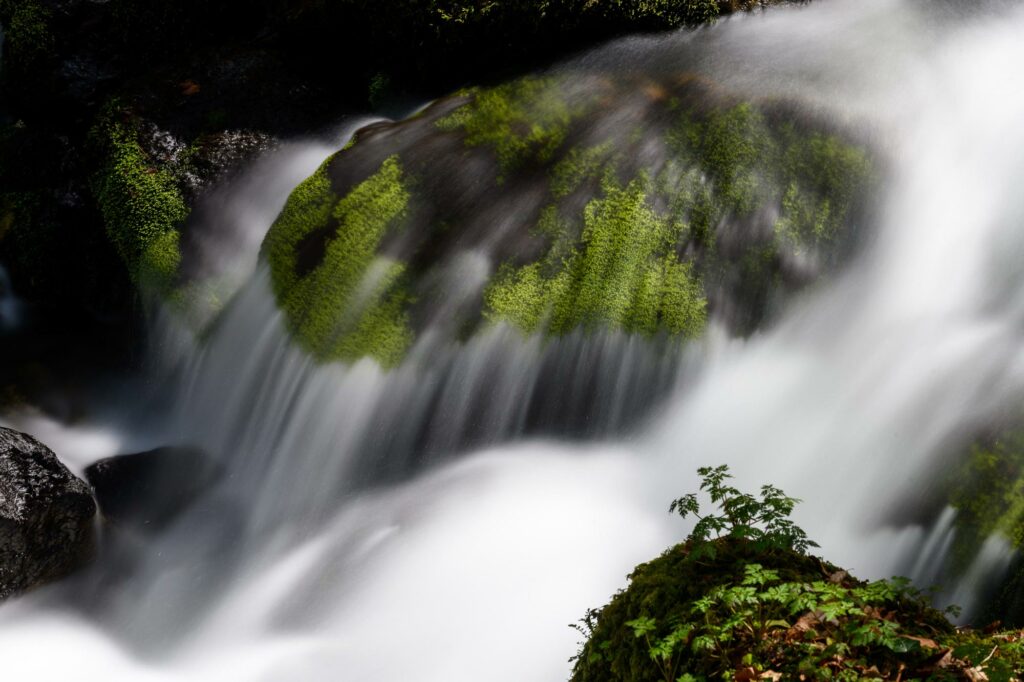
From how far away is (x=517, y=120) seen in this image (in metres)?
7.20

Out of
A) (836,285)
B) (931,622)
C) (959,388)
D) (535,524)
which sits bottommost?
(931,622)

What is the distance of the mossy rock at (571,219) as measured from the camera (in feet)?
19.9

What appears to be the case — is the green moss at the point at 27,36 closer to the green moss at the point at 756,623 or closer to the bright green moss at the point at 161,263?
the bright green moss at the point at 161,263

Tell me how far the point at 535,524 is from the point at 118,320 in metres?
4.94

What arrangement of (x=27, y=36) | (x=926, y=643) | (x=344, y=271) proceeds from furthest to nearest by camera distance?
(x=27, y=36), (x=344, y=271), (x=926, y=643)

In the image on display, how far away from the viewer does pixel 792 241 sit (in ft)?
20.1

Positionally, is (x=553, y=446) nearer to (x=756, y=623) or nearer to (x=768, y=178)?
(x=768, y=178)

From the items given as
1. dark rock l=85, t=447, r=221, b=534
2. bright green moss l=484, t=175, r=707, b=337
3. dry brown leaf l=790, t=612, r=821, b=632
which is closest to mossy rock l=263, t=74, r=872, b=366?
bright green moss l=484, t=175, r=707, b=337

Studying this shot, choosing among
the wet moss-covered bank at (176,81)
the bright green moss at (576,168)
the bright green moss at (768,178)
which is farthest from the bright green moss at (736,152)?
the wet moss-covered bank at (176,81)

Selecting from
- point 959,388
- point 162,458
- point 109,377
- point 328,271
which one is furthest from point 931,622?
point 109,377

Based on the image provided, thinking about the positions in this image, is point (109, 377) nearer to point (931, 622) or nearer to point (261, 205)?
point (261, 205)

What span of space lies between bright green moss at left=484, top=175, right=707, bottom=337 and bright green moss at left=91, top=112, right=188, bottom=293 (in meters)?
3.24

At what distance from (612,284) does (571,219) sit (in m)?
0.63

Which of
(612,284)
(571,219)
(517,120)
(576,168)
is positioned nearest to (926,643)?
(612,284)
